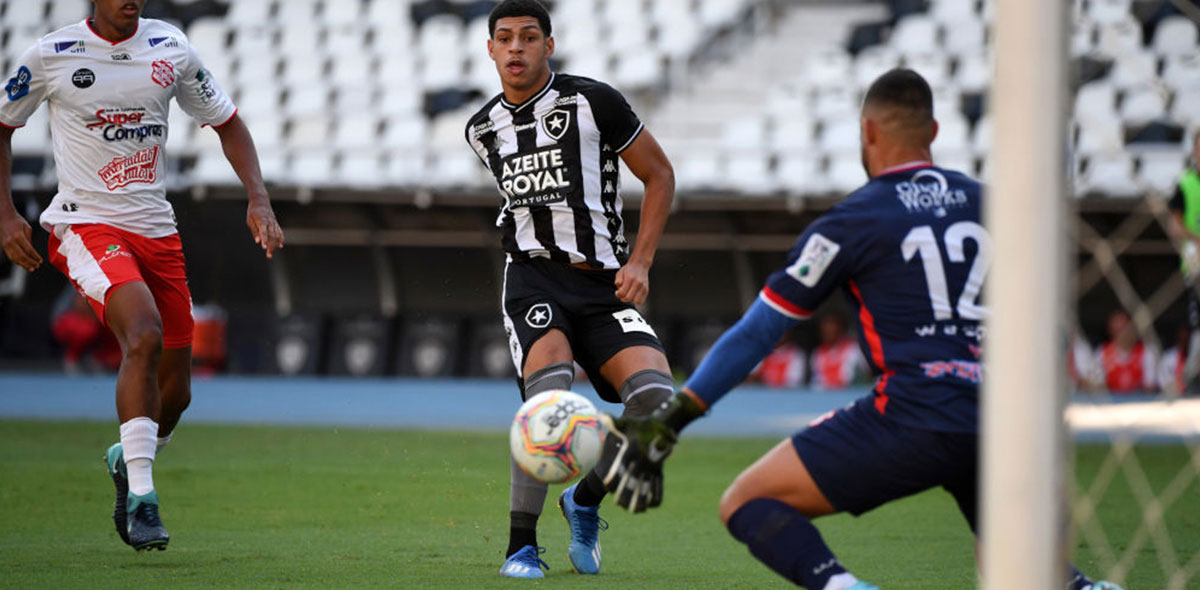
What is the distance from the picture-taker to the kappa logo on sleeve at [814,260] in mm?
3576

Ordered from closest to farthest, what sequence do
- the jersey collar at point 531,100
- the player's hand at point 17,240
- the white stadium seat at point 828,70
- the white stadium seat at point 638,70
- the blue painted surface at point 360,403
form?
the jersey collar at point 531,100 < the player's hand at point 17,240 < the blue painted surface at point 360,403 < the white stadium seat at point 828,70 < the white stadium seat at point 638,70

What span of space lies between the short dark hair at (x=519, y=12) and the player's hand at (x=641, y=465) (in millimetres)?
2368

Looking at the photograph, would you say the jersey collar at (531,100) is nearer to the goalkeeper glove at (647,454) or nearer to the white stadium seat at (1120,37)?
the goalkeeper glove at (647,454)

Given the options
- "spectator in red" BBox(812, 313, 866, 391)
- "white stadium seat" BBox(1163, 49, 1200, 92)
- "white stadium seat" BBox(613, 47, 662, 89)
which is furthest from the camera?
"white stadium seat" BBox(613, 47, 662, 89)

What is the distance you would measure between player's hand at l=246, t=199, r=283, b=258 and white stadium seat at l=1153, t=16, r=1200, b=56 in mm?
15003

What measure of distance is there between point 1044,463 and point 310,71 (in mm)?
20641

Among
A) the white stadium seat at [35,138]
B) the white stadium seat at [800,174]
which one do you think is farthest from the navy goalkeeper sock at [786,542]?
the white stadium seat at [35,138]

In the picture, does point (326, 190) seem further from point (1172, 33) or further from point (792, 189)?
point (1172, 33)

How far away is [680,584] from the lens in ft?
16.5

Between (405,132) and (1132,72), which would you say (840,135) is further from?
(405,132)

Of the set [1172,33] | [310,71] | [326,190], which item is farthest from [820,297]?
[310,71]

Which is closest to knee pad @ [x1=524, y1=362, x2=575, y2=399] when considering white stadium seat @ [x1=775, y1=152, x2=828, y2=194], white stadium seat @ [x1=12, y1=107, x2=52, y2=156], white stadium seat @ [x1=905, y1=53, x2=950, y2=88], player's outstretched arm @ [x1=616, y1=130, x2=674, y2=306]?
player's outstretched arm @ [x1=616, y1=130, x2=674, y2=306]

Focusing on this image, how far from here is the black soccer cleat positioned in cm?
540

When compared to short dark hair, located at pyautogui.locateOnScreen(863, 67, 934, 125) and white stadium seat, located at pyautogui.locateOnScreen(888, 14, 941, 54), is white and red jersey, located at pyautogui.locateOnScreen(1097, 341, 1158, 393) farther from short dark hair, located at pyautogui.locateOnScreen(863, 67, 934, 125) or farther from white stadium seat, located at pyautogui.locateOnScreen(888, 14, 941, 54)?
short dark hair, located at pyautogui.locateOnScreen(863, 67, 934, 125)
